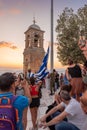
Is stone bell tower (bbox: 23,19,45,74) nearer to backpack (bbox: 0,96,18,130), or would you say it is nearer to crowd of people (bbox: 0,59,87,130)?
crowd of people (bbox: 0,59,87,130)

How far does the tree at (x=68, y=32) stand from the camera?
105ft

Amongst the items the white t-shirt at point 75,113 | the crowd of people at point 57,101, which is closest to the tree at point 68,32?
the crowd of people at point 57,101

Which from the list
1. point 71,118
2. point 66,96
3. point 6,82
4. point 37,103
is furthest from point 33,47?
point 6,82

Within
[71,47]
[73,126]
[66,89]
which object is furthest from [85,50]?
[71,47]

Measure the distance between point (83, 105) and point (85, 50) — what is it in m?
3.00

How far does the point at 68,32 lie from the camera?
32688 mm

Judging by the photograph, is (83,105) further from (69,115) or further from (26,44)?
(26,44)

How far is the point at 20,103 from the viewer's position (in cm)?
354

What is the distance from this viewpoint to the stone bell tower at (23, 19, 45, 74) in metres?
49.6

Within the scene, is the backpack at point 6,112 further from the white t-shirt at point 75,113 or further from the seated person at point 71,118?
the white t-shirt at point 75,113

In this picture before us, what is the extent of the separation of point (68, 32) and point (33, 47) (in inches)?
782

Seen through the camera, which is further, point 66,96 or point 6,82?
point 66,96

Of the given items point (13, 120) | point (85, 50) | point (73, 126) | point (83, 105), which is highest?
point (85, 50)

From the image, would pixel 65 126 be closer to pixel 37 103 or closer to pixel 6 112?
pixel 6 112
